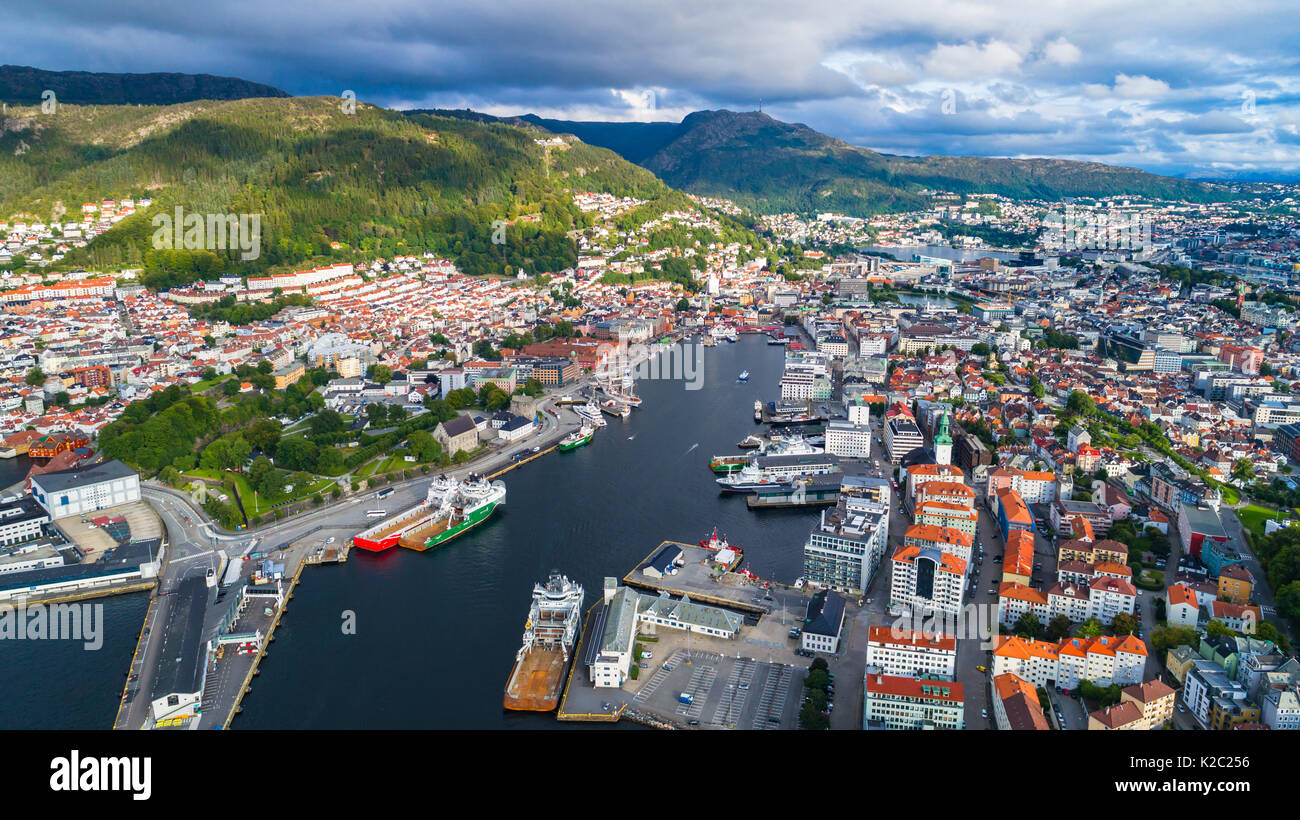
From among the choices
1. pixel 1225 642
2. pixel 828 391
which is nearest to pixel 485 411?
pixel 828 391

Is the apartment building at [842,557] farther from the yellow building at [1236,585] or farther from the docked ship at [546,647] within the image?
the yellow building at [1236,585]

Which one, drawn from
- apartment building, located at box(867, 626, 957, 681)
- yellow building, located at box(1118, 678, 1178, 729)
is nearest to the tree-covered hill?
apartment building, located at box(867, 626, 957, 681)

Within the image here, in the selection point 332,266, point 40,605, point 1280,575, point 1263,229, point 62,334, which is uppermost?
point 1263,229

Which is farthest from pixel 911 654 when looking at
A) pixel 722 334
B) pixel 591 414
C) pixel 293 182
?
pixel 293 182

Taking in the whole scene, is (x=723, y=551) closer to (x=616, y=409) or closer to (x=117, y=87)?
(x=616, y=409)

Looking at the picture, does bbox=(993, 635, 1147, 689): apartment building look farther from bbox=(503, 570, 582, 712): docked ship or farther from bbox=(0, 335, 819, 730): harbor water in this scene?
bbox=(503, 570, 582, 712): docked ship

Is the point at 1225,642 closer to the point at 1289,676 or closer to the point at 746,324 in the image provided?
the point at 1289,676
